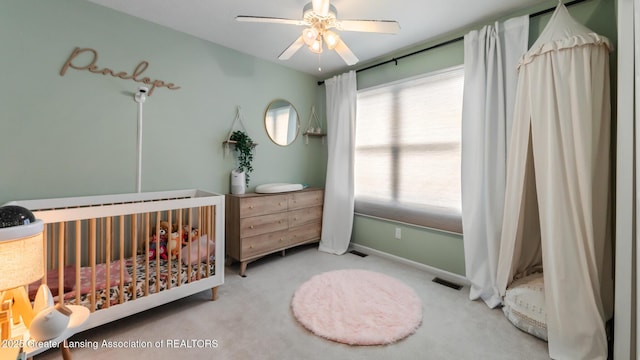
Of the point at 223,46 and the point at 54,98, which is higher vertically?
the point at 223,46

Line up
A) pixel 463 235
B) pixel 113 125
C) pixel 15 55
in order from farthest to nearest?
pixel 463 235 < pixel 113 125 < pixel 15 55

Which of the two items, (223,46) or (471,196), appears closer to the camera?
(471,196)

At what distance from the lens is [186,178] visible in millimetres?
2617

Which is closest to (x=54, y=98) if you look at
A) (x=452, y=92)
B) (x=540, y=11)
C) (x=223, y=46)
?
(x=223, y=46)

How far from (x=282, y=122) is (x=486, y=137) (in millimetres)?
2241

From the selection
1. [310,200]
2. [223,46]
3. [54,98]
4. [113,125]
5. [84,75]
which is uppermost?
[223,46]

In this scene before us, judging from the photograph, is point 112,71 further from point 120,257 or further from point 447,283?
point 447,283

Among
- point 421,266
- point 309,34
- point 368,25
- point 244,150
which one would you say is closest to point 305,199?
point 244,150

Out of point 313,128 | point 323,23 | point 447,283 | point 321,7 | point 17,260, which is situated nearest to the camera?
point 17,260

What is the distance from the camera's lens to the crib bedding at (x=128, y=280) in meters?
1.62

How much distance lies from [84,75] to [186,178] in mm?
1102

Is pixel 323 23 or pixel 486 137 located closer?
pixel 323 23

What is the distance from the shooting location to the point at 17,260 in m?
0.94

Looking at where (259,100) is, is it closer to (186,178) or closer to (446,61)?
(186,178)
